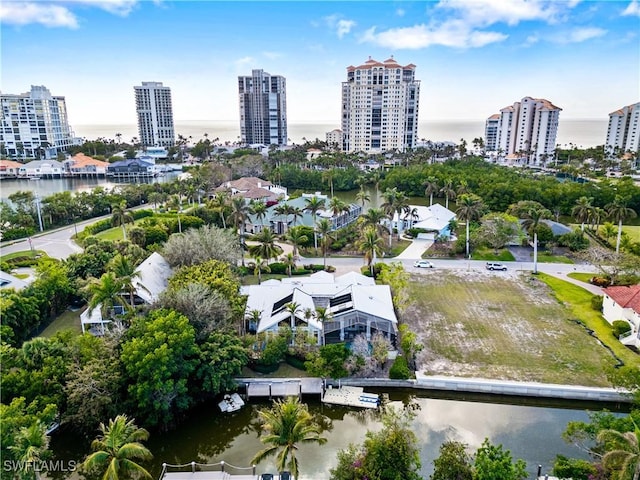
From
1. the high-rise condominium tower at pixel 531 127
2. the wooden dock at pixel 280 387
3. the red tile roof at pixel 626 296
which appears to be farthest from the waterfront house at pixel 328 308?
the high-rise condominium tower at pixel 531 127

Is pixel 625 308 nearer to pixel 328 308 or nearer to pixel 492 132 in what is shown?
pixel 328 308

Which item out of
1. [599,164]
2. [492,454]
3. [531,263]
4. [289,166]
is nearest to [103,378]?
[492,454]

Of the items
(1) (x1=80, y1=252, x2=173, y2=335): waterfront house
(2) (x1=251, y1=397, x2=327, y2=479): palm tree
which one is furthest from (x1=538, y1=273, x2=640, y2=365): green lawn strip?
(1) (x1=80, y1=252, x2=173, y2=335): waterfront house

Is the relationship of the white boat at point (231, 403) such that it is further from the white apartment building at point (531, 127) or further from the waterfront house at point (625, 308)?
the white apartment building at point (531, 127)

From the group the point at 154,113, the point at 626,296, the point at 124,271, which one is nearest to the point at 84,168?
the point at 154,113

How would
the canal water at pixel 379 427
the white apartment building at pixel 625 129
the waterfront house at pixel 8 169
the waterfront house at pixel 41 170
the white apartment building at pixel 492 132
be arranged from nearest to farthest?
the canal water at pixel 379 427 < the waterfront house at pixel 8 169 < the waterfront house at pixel 41 170 < the white apartment building at pixel 625 129 < the white apartment building at pixel 492 132

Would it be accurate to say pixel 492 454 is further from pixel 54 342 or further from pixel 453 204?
pixel 453 204
